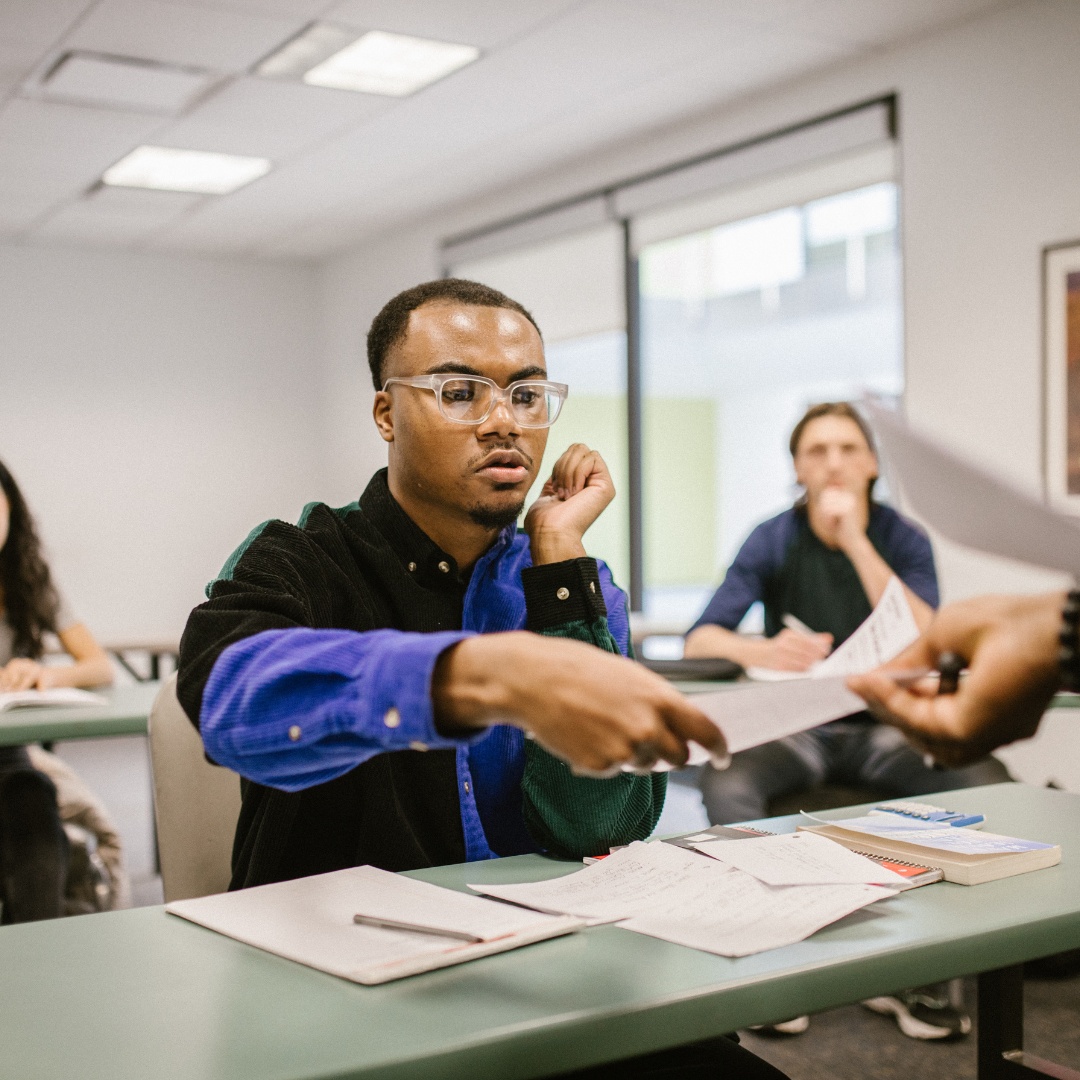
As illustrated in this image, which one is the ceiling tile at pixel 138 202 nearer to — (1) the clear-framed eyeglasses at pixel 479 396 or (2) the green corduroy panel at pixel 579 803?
(1) the clear-framed eyeglasses at pixel 479 396

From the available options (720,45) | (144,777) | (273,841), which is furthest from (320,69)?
(273,841)

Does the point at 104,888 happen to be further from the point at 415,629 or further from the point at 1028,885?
the point at 1028,885

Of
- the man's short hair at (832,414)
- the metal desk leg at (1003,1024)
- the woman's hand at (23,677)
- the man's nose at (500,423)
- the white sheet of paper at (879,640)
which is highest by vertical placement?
the man's short hair at (832,414)

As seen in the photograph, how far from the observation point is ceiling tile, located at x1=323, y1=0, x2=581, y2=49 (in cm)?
380

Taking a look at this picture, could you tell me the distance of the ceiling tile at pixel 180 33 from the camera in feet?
12.5

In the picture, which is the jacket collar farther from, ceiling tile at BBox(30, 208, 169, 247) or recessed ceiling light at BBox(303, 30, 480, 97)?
ceiling tile at BBox(30, 208, 169, 247)

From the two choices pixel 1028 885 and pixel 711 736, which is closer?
pixel 711 736

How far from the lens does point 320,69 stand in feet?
14.4

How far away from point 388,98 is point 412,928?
165 inches

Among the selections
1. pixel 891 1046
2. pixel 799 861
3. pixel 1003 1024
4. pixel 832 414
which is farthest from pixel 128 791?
pixel 799 861

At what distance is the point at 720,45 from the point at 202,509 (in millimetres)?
4607

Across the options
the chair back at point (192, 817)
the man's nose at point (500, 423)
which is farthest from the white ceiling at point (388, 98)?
the chair back at point (192, 817)

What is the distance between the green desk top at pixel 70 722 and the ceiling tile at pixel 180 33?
224 centimetres

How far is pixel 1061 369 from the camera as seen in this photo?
383 centimetres
